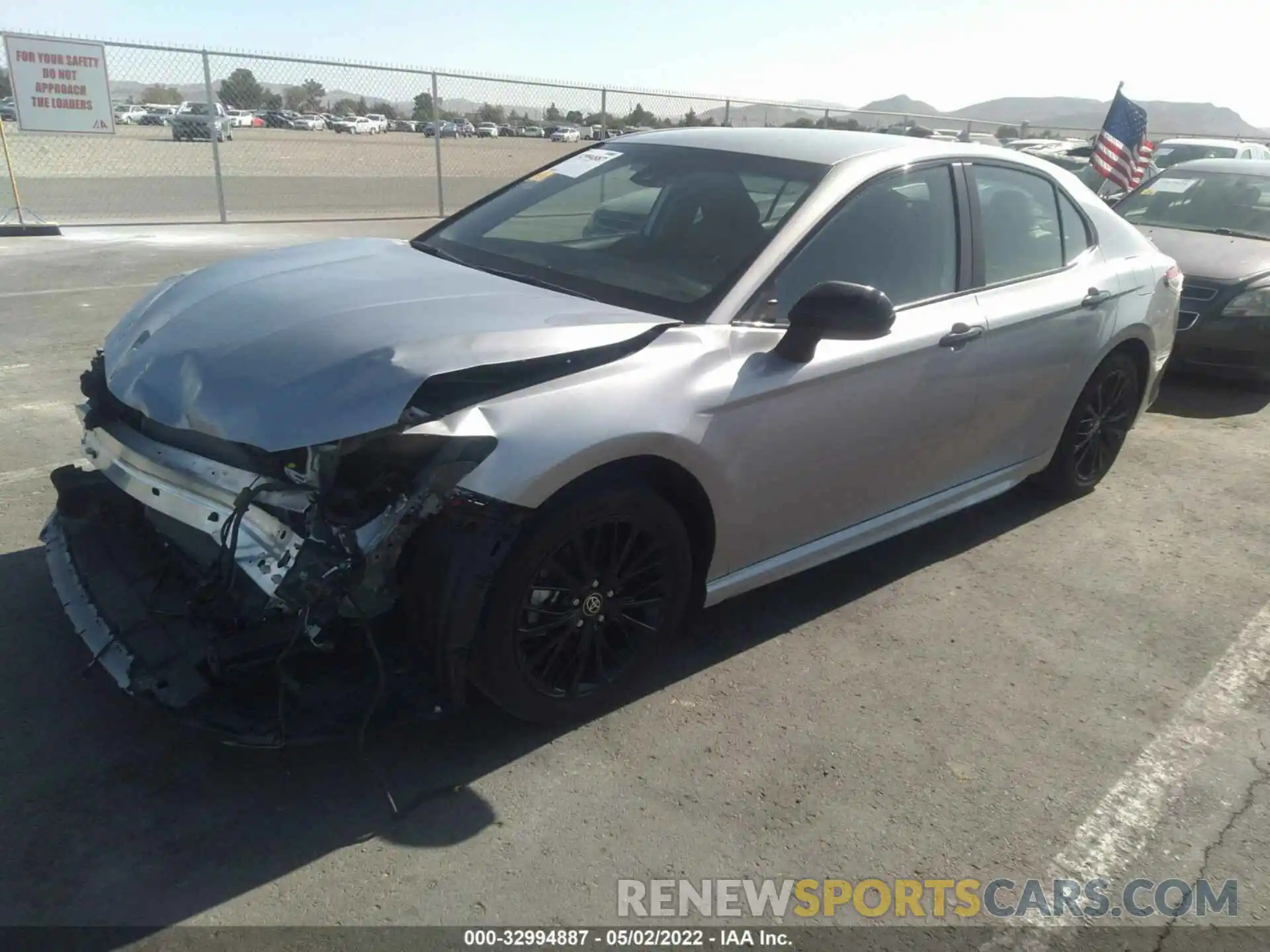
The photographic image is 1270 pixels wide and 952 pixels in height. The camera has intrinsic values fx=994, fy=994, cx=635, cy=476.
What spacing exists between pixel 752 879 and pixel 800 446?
1402 mm

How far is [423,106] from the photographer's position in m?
15.9

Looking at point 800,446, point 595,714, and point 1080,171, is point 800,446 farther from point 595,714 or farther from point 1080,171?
point 1080,171

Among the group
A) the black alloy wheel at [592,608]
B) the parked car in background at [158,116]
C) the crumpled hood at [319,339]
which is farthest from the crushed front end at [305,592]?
the parked car in background at [158,116]

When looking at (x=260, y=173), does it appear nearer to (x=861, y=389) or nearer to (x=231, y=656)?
(x=861, y=389)

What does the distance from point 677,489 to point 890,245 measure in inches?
53.7

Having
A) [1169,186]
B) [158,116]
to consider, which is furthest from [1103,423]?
[158,116]

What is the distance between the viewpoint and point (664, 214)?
Result: 148 inches

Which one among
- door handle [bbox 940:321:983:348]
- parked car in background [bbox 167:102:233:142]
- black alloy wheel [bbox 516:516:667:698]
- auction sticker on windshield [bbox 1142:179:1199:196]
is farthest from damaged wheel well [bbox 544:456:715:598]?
parked car in background [bbox 167:102:233:142]

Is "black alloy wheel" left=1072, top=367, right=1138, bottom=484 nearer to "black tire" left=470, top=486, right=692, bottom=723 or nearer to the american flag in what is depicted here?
"black tire" left=470, top=486, right=692, bottom=723

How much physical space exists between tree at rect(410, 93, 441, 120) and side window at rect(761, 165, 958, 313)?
43.0ft

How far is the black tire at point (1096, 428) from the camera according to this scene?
4.85 meters

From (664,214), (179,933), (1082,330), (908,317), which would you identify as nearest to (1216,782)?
(908,317)

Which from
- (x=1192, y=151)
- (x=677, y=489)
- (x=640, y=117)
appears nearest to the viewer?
(x=677, y=489)

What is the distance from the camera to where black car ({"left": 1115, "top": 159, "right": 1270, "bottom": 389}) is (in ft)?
23.2
